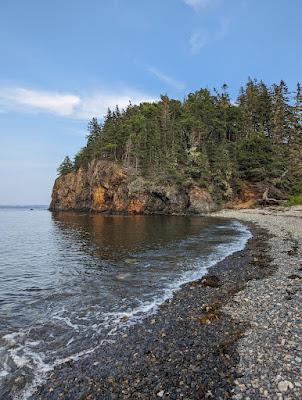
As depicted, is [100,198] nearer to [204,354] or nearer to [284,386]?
[204,354]

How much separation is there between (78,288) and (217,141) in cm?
8298

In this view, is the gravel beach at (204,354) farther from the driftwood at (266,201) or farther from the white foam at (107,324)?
the driftwood at (266,201)

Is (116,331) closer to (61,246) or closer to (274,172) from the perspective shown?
(61,246)

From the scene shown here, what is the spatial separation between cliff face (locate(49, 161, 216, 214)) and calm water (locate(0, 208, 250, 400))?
43.9 m

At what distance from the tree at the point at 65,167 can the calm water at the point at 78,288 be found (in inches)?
3132

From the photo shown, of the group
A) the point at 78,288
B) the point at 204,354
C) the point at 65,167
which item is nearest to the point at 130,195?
the point at 65,167

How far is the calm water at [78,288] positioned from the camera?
11.4 metres

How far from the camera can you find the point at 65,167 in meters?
118

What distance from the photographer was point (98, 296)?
1809cm

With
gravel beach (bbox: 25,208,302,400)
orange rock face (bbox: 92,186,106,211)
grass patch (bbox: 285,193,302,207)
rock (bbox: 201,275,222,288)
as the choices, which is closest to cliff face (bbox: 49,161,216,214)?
orange rock face (bbox: 92,186,106,211)

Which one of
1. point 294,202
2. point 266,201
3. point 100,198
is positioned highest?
Answer: point 100,198

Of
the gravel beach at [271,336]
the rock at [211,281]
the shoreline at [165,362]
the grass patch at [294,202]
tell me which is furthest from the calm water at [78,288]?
the grass patch at [294,202]

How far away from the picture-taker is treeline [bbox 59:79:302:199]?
274ft

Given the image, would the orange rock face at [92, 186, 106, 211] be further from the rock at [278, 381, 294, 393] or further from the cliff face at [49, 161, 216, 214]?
the rock at [278, 381, 294, 393]
